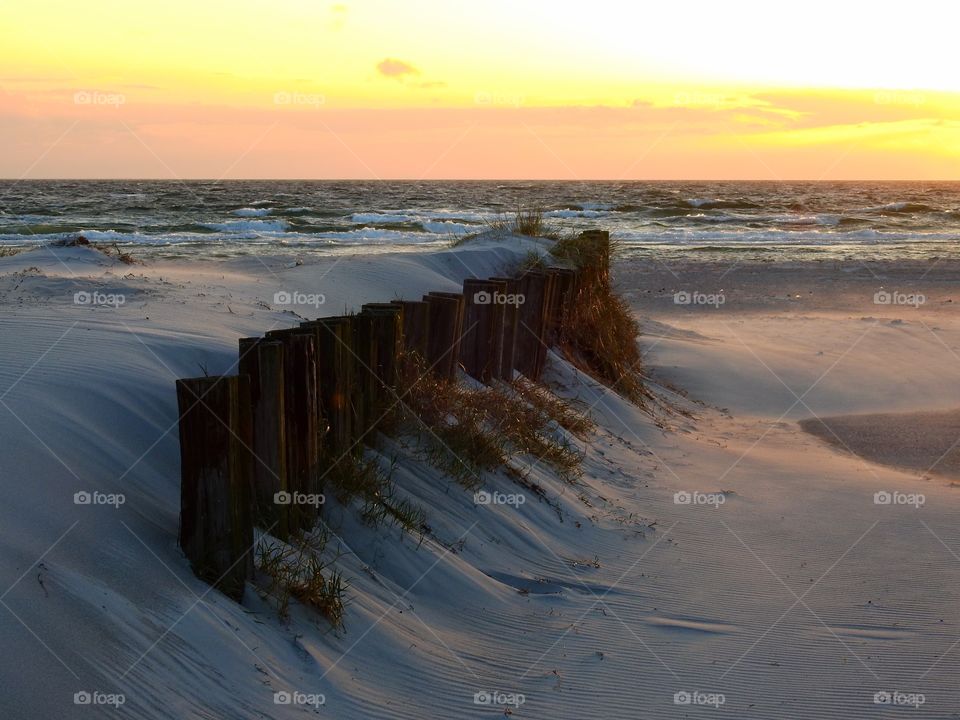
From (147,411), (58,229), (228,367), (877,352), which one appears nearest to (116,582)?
(147,411)

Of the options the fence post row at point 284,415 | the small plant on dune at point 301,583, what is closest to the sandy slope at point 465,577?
the small plant on dune at point 301,583

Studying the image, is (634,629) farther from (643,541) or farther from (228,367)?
(228,367)

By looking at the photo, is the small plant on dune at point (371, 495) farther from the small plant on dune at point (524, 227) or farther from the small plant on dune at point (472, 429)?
the small plant on dune at point (524, 227)

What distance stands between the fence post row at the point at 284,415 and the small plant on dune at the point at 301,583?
0.50ft

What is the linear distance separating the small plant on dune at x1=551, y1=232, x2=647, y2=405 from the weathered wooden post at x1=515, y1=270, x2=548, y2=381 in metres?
0.92

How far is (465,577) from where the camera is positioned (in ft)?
15.4

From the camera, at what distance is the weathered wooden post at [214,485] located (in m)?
3.65

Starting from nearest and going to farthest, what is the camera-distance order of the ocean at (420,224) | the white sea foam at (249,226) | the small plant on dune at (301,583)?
the small plant on dune at (301,583)
the ocean at (420,224)
the white sea foam at (249,226)

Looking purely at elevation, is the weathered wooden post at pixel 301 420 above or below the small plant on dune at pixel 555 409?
above

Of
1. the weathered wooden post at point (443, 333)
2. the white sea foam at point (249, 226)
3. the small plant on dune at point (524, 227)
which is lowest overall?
the white sea foam at point (249, 226)

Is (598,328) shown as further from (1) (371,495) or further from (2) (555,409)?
(1) (371,495)

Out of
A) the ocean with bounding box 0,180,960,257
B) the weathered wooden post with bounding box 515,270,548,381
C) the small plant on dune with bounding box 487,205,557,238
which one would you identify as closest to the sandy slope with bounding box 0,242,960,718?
the weathered wooden post with bounding box 515,270,548,381

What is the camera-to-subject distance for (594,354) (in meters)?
10.0

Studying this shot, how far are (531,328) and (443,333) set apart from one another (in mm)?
2092
